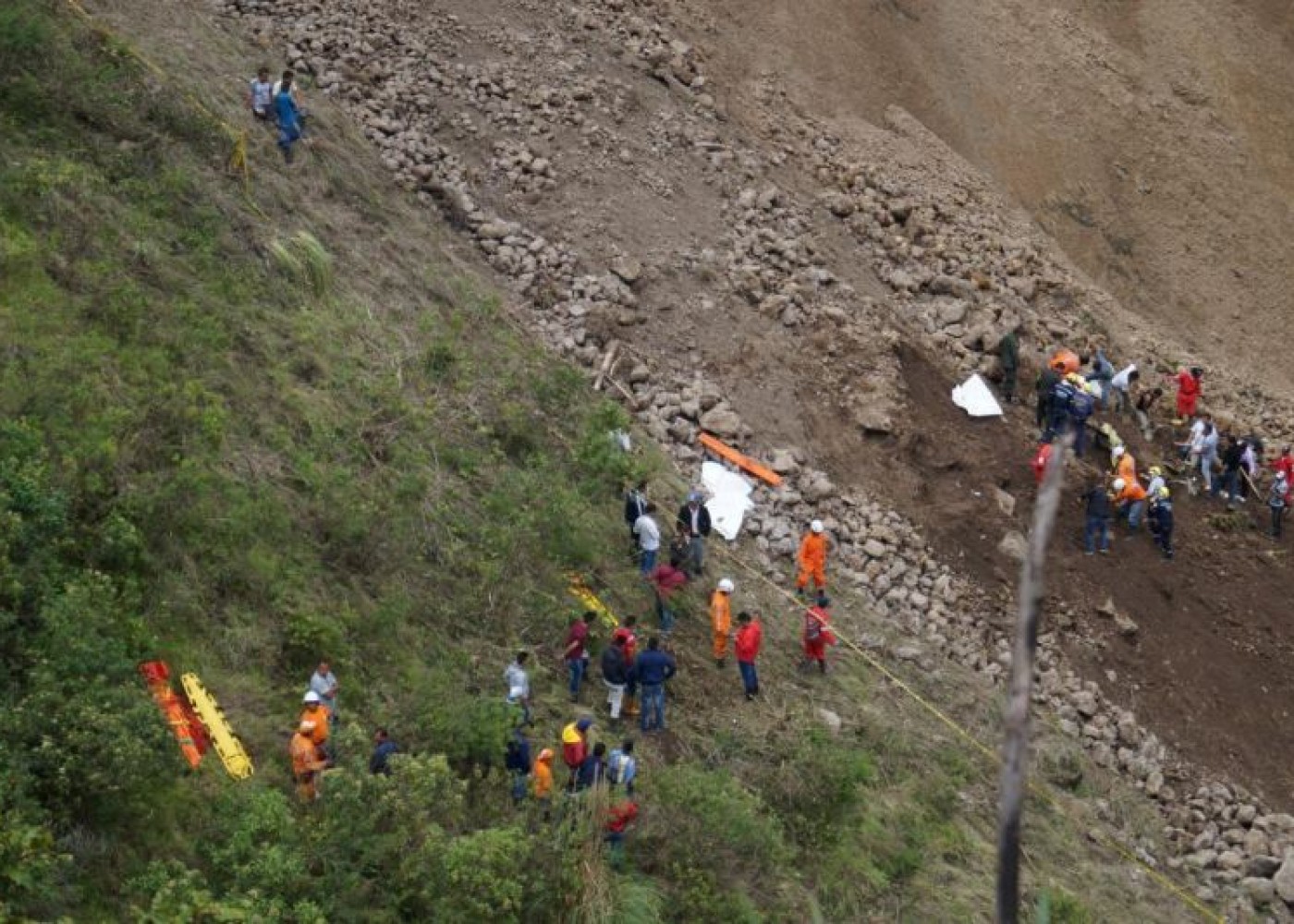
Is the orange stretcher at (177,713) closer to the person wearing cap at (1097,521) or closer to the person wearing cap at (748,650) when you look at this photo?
the person wearing cap at (748,650)

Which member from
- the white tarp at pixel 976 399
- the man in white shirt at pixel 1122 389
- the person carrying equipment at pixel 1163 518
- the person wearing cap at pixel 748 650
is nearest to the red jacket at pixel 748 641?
the person wearing cap at pixel 748 650

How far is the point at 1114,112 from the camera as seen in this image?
26.8 meters

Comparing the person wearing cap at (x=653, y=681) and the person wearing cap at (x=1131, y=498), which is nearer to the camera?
the person wearing cap at (x=653, y=681)

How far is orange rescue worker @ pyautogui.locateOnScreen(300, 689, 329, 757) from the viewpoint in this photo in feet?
32.1

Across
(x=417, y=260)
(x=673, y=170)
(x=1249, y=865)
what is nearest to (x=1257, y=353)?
(x=673, y=170)

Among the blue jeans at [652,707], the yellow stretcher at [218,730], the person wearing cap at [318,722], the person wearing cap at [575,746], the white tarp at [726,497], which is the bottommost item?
the white tarp at [726,497]

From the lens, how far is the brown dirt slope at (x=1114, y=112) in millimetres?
23984

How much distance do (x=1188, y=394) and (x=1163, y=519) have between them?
3036 millimetres

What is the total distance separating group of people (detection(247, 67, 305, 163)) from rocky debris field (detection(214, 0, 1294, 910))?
1.56 m

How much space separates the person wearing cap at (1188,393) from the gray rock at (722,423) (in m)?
6.47

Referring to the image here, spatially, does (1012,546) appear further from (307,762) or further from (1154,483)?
(307,762)

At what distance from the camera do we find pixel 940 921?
1142 cm

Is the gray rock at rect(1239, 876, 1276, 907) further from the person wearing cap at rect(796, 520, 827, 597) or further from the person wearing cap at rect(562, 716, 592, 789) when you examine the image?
the person wearing cap at rect(562, 716, 592, 789)

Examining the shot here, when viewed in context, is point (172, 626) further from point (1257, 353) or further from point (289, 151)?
point (1257, 353)
